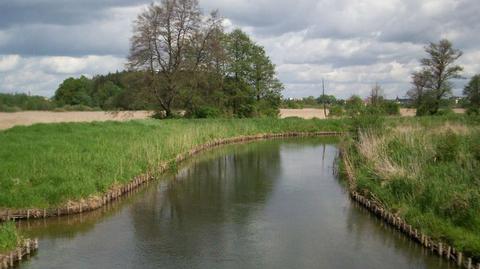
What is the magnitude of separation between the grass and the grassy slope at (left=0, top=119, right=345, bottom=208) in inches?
134

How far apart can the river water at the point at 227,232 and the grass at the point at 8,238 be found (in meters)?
0.59

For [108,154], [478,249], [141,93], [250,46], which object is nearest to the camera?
[478,249]

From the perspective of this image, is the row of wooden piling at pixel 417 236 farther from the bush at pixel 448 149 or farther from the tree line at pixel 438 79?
the tree line at pixel 438 79

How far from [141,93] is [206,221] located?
1232 inches

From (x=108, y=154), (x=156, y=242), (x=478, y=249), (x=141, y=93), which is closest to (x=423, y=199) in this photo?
(x=478, y=249)

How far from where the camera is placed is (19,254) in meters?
12.2

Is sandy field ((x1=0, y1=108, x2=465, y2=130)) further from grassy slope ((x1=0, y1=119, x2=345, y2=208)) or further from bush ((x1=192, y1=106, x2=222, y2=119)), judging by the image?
grassy slope ((x1=0, y1=119, x2=345, y2=208))

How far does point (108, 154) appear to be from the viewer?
21.3 metres

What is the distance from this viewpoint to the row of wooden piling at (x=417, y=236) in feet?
38.5

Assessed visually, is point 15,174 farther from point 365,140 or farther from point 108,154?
point 365,140

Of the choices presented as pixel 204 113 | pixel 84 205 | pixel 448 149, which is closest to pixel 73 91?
pixel 204 113

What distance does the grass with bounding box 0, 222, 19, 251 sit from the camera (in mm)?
11812

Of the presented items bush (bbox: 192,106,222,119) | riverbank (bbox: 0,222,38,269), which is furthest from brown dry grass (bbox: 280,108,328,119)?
riverbank (bbox: 0,222,38,269)

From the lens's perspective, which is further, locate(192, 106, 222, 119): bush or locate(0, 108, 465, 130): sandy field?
locate(192, 106, 222, 119): bush
